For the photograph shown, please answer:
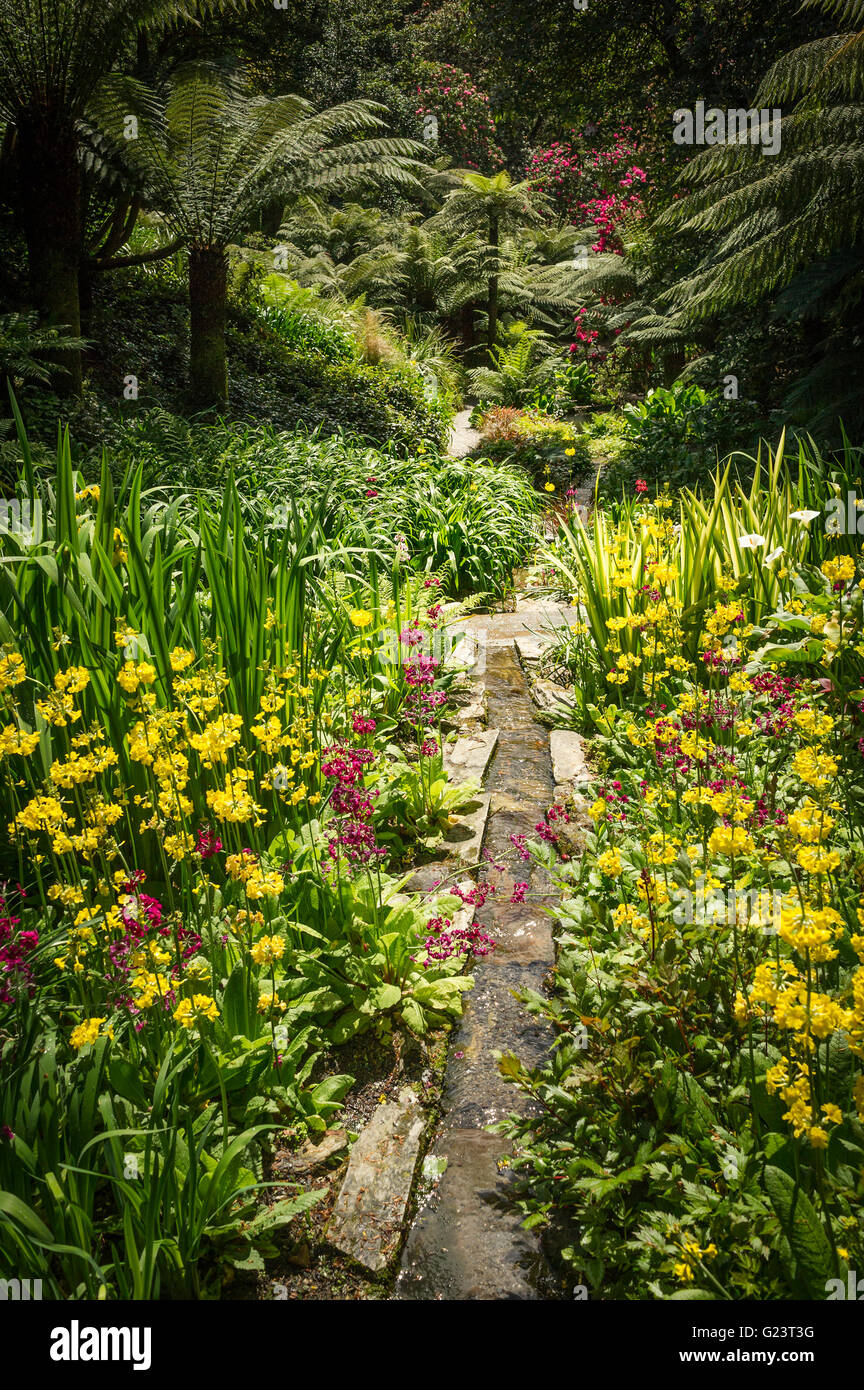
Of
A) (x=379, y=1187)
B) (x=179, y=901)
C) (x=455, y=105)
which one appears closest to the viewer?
(x=379, y=1187)

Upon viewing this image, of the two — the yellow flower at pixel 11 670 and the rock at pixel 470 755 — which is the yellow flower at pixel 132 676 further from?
the rock at pixel 470 755

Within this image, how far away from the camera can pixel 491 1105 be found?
5.62ft

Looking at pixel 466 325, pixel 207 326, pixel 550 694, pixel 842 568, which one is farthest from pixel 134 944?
pixel 466 325

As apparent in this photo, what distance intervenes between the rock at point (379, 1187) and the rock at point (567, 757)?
1456mm

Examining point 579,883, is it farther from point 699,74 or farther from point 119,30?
point 699,74

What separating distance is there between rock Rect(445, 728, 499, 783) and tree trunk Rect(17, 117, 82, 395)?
4356 millimetres

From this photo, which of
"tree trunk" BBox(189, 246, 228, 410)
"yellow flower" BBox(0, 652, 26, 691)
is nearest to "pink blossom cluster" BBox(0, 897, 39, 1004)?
"yellow flower" BBox(0, 652, 26, 691)

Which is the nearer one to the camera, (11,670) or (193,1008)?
(193,1008)

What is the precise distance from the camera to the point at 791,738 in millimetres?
2525

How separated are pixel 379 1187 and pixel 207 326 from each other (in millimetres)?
6873

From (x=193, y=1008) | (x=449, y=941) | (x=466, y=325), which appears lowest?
(x=449, y=941)

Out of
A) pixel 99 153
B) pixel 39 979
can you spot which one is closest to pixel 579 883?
pixel 39 979

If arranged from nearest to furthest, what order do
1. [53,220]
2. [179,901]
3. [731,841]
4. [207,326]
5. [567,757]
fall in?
[731,841], [179,901], [567,757], [53,220], [207,326]

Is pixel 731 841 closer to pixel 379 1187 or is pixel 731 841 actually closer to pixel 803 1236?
pixel 803 1236
